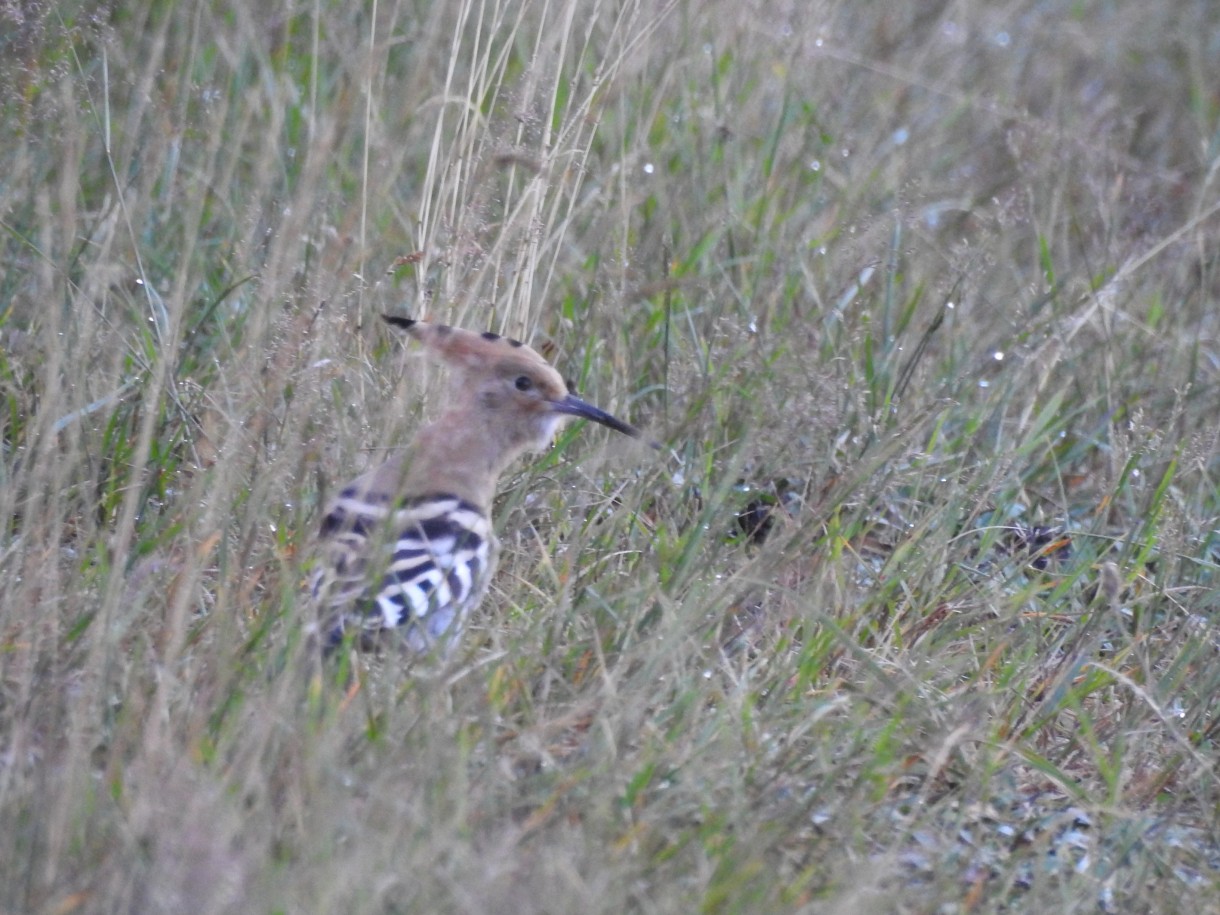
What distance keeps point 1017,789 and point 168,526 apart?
47.4 inches

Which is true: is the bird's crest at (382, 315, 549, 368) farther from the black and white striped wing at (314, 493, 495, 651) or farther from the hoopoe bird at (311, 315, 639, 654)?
the black and white striped wing at (314, 493, 495, 651)

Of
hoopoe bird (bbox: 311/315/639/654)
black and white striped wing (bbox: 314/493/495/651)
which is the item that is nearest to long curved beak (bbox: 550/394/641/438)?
hoopoe bird (bbox: 311/315/639/654)

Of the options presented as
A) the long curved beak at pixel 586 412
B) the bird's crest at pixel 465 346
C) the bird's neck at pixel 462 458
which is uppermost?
the bird's crest at pixel 465 346

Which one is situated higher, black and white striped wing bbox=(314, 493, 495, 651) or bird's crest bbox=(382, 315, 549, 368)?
bird's crest bbox=(382, 315, 549, 368)

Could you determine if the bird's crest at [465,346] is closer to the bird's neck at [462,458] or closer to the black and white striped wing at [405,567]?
the bird's neck at [462,458]

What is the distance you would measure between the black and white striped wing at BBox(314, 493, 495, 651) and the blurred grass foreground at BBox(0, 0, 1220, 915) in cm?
6

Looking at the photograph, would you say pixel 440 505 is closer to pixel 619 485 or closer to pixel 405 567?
pixel 405 567

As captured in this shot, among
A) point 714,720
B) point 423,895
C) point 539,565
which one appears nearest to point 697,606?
point 714,720

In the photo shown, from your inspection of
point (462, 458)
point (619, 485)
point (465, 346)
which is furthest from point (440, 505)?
point (619, 485)

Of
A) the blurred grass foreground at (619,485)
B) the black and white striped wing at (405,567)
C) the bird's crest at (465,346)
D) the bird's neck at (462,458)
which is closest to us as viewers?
the blurred grass foreground at (619,485)

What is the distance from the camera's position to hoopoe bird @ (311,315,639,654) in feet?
6.68

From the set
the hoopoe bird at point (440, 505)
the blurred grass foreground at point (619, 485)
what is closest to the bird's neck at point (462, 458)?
the hoopoe bird at point (440, 505)

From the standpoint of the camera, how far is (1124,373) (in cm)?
329

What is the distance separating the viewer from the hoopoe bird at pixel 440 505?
2.04 meters
